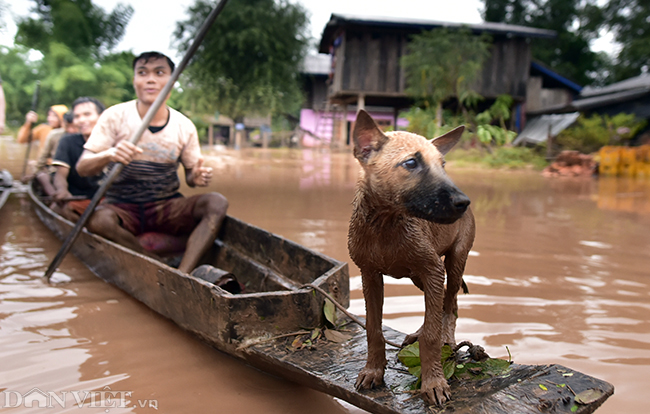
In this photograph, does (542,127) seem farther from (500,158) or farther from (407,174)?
(407,174)

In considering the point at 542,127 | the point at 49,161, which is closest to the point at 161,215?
the point at 49,161

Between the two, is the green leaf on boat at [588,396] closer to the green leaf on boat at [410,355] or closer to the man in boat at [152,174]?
the green leaf on boat at [410,355]

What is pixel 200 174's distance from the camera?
167 inches

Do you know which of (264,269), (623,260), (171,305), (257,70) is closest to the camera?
(171,305)

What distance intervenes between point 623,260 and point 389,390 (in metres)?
4.25

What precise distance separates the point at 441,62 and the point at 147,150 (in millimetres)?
12659

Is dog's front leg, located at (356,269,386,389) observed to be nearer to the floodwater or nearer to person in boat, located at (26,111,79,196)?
the floodwater

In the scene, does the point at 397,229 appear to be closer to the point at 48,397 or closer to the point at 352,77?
the point at 48,397

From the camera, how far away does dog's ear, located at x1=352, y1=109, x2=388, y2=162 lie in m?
1.79

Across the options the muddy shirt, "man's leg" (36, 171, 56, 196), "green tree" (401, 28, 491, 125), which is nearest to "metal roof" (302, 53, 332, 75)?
"green tree" (401, 28, 491, 125)

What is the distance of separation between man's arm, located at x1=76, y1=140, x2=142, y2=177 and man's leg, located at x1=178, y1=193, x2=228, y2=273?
73cm

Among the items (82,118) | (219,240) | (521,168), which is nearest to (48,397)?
(219,240)

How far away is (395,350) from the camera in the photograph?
2.41m

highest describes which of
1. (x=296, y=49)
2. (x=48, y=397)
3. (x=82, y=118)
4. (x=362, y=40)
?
(x=362, y=40)
